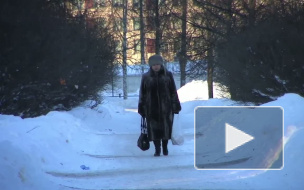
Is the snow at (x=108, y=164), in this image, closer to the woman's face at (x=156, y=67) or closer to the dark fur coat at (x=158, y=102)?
the dark fur coat at (x=158, y=102)

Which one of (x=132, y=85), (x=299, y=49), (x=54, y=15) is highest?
(x=54, y=15)

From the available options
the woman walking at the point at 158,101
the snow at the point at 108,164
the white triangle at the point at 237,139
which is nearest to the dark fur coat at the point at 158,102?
the woman walking at the point at 158,101

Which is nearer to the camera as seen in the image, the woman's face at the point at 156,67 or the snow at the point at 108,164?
the snow at the point at 108,164

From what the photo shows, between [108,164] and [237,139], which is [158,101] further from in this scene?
[237,139]

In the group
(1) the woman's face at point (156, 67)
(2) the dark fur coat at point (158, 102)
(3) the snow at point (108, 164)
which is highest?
(1) the woman's face at point (156, 67)

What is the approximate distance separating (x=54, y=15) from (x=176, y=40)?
13.5m

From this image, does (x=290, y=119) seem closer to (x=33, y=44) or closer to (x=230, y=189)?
(x=230, y=189)

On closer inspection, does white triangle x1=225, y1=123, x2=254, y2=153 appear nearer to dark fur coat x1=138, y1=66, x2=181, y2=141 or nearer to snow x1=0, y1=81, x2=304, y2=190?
snow x1=0, y1=81, x2=304, y2=190

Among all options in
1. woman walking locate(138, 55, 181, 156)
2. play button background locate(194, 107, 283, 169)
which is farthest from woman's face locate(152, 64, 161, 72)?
play button background locate(194, 107, 283, 169)

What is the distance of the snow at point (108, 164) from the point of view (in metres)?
5.91

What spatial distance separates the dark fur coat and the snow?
0.55 m

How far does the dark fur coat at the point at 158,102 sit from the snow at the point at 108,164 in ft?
1.80

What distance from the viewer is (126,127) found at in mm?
16266

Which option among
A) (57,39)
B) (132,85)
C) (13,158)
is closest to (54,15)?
(57,39)
